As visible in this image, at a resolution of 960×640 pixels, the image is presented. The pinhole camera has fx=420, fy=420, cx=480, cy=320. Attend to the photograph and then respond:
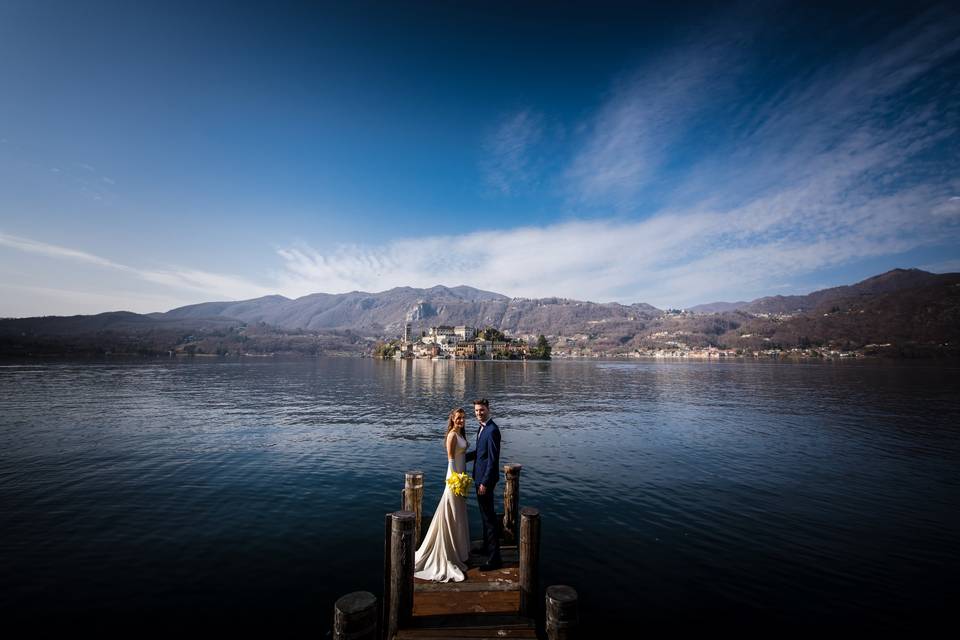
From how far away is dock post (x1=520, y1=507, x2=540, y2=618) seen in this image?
26.2ft

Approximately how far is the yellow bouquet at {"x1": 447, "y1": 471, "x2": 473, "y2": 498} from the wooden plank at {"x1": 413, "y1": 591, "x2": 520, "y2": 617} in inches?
76.2

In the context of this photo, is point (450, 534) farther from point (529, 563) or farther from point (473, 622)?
point (529, 563)

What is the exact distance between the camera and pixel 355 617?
230 inches

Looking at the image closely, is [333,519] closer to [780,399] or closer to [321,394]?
[321,394]

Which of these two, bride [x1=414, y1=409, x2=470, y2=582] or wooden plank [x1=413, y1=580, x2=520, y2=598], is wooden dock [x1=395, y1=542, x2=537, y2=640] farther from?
bride [x1=414, y1=409, x2=470, y2=582]

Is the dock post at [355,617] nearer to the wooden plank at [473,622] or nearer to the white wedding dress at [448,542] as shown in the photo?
the wooden plank at [473,622]

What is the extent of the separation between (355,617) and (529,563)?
348cm

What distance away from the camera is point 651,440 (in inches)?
1165

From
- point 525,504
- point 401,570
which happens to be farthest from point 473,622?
point 525,504

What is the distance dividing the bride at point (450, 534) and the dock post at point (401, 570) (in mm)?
1496

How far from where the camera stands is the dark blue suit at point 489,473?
30.4 feet

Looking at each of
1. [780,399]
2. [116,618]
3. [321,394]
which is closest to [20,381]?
[321,394]

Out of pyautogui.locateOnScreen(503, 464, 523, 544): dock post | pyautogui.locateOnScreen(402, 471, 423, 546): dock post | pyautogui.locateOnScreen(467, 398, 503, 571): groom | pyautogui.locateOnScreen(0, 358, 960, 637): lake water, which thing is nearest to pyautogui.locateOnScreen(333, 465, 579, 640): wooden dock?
pyautogui.locateOnScreen(467, 398, 503, 571): groom

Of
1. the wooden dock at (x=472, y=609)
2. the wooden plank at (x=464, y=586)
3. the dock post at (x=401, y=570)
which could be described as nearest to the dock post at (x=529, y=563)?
the wooden dock at (x=472, y=609)
